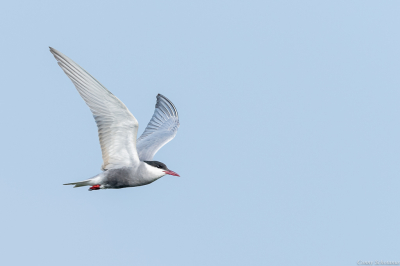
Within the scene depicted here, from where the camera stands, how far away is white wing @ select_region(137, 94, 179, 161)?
14211 millimetres

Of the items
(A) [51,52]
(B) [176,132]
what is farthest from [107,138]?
(B) [176,132]

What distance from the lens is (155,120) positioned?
628 inches

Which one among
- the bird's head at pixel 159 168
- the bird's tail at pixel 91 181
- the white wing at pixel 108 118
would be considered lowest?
the bird's tail at pixel 91 181

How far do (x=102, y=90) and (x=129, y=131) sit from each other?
3.83 ft

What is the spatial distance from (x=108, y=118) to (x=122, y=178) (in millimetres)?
1627

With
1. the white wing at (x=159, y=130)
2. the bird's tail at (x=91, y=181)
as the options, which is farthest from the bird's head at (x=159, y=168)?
the white wing at (x=159, y=130)

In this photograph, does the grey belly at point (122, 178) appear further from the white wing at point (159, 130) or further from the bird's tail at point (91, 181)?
the white wing at point (159, 130)

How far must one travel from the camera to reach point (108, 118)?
11.4 metres

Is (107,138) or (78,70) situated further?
(107,138)

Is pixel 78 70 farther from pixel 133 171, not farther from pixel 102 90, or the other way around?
pixel 133 171

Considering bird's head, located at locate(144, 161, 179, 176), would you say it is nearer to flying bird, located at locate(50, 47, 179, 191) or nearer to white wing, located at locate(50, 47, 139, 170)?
flying bird, located at locate(50, 47, 179, 191)

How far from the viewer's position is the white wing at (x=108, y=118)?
427 inches

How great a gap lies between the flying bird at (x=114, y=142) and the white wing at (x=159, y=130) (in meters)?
0.03

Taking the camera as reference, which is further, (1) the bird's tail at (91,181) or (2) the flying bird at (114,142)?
(1) the bird's tail at (91,181)
